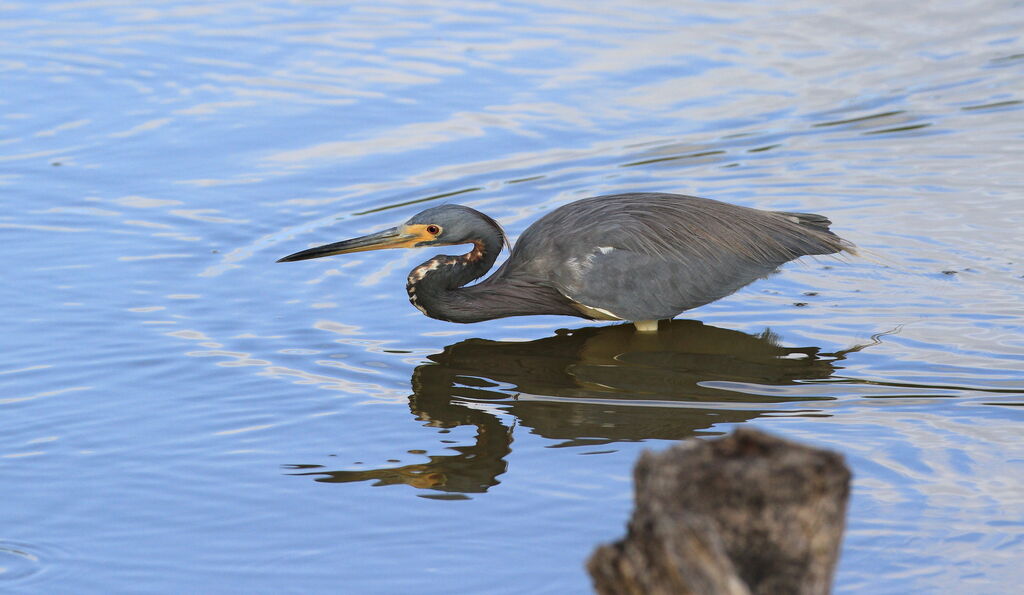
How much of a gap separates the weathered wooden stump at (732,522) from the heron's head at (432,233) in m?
5.42

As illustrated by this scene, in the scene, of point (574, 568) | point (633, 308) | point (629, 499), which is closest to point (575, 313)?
point (633, 308)

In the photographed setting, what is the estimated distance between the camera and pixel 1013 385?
714 cm

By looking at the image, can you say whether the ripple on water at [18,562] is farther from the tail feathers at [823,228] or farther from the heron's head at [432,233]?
the tail feathers at [823,228]

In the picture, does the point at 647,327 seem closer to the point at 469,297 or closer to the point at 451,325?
the point at 469,297

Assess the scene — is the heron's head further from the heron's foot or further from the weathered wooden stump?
the weathered wooden stump

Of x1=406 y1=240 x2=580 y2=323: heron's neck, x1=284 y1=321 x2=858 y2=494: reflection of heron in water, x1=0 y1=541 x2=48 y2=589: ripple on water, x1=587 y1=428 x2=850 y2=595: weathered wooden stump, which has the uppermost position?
x1=587 y1=428 x2=850 y2=595: weathered wooden stump

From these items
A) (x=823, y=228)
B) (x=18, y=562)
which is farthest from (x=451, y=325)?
(x=18, y=562)

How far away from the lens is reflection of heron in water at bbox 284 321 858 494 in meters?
6.69

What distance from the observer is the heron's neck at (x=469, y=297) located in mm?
8250

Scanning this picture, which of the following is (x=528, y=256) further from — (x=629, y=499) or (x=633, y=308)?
(x=629, y=499)

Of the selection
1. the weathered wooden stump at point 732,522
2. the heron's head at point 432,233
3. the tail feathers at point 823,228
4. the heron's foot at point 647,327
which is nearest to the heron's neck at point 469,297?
the heron's head at point 432,233

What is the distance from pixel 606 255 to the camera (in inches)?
316

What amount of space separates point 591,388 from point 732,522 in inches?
182

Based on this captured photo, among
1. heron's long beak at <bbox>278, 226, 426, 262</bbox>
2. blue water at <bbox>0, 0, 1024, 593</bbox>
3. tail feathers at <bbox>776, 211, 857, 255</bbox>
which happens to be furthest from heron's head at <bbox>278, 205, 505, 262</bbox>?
tail feathers at <bbox>776, 211, 857, 255</bbox>
